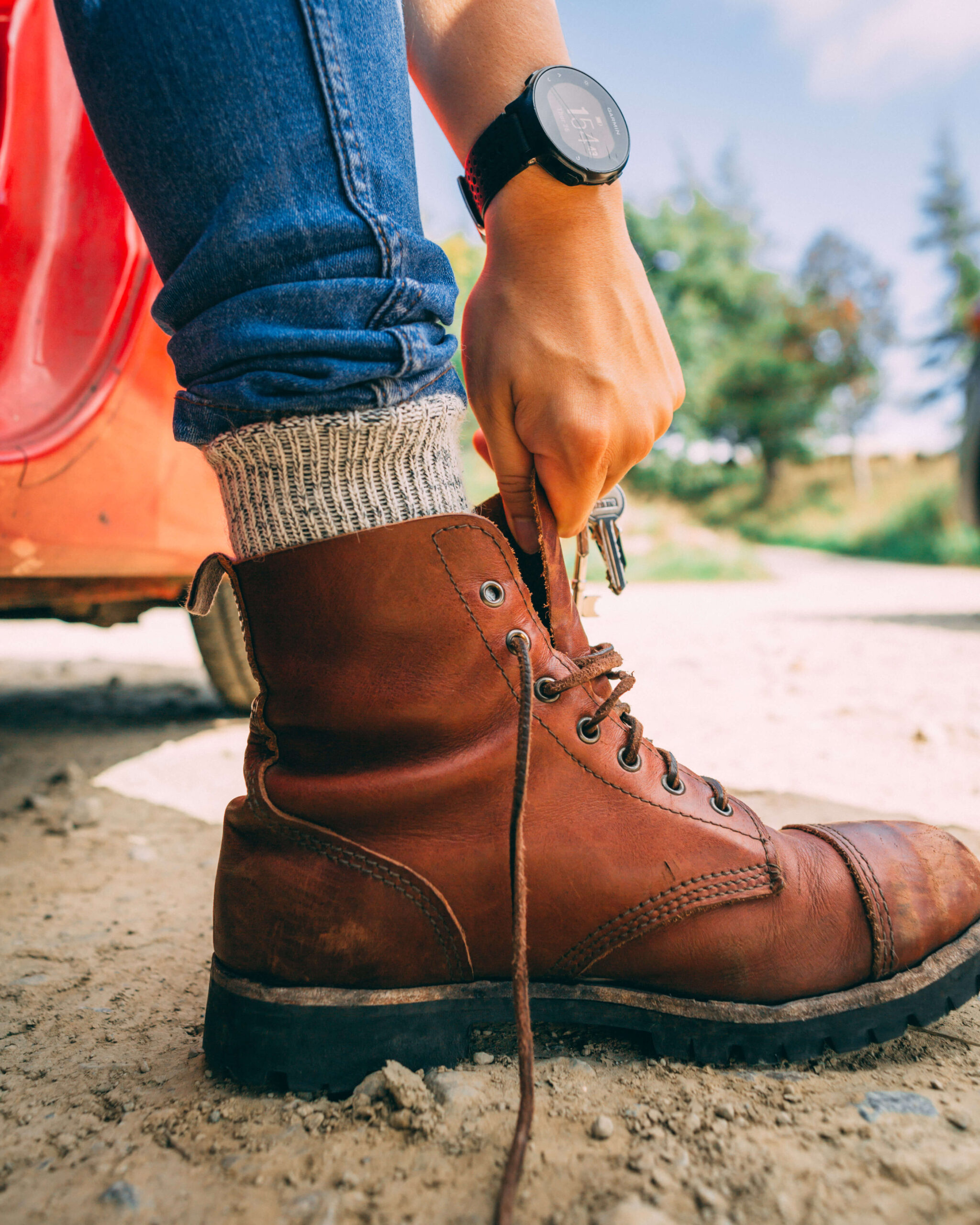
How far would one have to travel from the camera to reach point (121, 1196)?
633 millimetres

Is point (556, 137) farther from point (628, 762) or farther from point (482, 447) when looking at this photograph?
point (628, 762)

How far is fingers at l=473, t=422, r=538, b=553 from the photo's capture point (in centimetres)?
84

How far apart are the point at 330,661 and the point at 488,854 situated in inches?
9.9

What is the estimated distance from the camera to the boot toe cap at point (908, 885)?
0.86 metres

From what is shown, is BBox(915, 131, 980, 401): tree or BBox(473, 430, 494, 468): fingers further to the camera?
BBox(915, 131, 980, 401): tree

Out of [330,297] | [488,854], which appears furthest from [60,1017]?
[330,297]

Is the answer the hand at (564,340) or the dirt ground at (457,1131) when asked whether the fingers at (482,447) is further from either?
the dirt ground at (457,1131)

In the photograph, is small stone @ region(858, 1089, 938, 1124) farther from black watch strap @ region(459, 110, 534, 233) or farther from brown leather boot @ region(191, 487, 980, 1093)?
black watch strap @ region(459, 110, 534, 233)

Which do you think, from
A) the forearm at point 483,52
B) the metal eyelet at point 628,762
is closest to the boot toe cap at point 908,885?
the metal eyelet at point 628,762

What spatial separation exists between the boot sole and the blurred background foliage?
13.0 metres

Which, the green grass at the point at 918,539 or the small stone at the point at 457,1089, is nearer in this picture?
the small stone at the point at 457,1089

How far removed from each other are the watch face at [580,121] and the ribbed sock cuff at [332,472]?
27 cm

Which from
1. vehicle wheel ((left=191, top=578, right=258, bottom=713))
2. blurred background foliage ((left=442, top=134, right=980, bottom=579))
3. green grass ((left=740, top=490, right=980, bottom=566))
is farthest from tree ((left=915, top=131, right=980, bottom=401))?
vehicle wheel ((left=191, top=578, right=258, bottom=713))

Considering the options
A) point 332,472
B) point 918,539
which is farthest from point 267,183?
point 918,539
